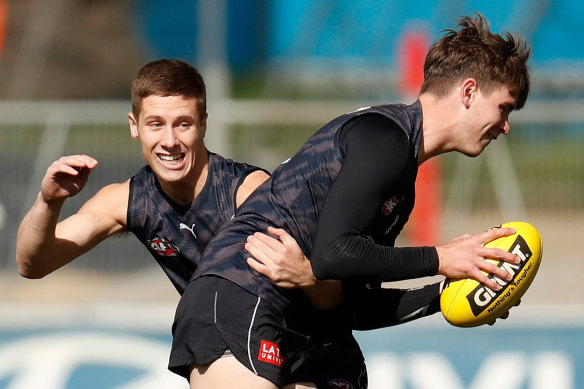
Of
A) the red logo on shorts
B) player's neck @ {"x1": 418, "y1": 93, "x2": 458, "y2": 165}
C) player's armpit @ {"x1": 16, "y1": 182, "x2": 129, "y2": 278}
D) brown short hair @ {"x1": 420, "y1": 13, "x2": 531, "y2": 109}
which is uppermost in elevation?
brown short hair @ {"x1": 420, "y1": 13, "x2": 531, "y2": 109}

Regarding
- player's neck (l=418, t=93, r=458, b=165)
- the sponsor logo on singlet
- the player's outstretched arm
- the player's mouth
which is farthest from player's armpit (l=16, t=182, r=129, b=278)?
player's neck (l=418, t=93, r=458, b=165)

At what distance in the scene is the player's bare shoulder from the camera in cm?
468

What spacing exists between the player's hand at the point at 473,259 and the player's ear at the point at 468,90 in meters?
0.53

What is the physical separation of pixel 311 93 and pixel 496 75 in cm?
966

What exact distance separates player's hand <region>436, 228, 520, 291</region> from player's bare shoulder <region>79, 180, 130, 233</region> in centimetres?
152

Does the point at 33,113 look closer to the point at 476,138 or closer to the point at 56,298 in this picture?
the point at 56,298

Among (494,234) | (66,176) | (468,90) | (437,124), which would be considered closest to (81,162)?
(66,176)

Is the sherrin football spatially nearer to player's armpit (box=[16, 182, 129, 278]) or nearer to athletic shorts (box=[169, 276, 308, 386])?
athletic shorts (box=[169, 276, 308, 386])

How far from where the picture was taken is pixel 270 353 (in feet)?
13.3

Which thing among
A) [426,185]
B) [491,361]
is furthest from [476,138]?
[426,185]

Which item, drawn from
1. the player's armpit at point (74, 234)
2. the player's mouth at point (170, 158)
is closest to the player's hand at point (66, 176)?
the player's armpit at point (74, 234)

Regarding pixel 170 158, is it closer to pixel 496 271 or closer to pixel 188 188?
pixel 188 188

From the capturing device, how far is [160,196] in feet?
15.2

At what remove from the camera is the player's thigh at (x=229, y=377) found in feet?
13.1
